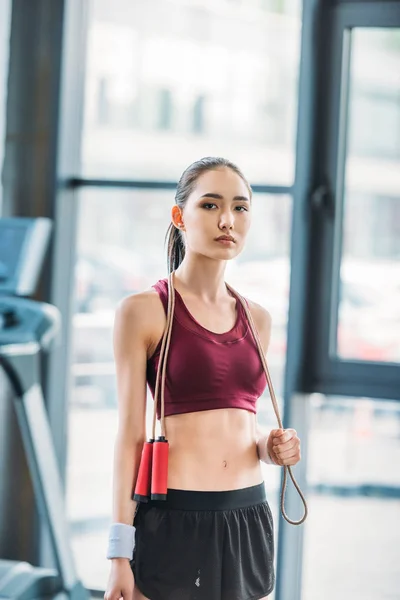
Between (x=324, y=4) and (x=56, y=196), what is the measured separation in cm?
116

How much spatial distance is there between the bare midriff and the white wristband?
0.11 meters

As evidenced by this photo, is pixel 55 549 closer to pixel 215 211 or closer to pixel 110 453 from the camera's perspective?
pixel 110 453

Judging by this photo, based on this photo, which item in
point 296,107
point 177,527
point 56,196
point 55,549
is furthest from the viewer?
point 56,196

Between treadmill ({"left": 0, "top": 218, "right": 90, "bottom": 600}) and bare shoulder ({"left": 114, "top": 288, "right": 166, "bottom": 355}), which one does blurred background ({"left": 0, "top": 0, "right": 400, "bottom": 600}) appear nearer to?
treadmill ({"left": 0, "top": 218, "right": 90, "bottom": 600})

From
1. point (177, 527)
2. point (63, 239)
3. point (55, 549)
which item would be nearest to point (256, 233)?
point (63, 239)

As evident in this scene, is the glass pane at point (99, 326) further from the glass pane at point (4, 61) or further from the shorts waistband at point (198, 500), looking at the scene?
the shorts waistband at point (198, 500)

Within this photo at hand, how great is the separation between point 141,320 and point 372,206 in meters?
1.56

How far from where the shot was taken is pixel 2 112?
10.3 ft

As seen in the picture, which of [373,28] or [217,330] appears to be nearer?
[217,330]

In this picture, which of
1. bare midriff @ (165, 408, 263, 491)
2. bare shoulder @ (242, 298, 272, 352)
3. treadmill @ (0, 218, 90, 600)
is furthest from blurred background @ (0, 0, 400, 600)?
bare midriff @ (165, 408, 263, 491)

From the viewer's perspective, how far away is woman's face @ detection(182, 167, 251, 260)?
146 centimetres

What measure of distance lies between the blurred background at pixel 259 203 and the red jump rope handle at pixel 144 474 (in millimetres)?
1417

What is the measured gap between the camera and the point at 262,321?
64.1 inches

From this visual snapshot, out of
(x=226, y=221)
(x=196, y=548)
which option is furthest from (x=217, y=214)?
(x=196, y=548)
